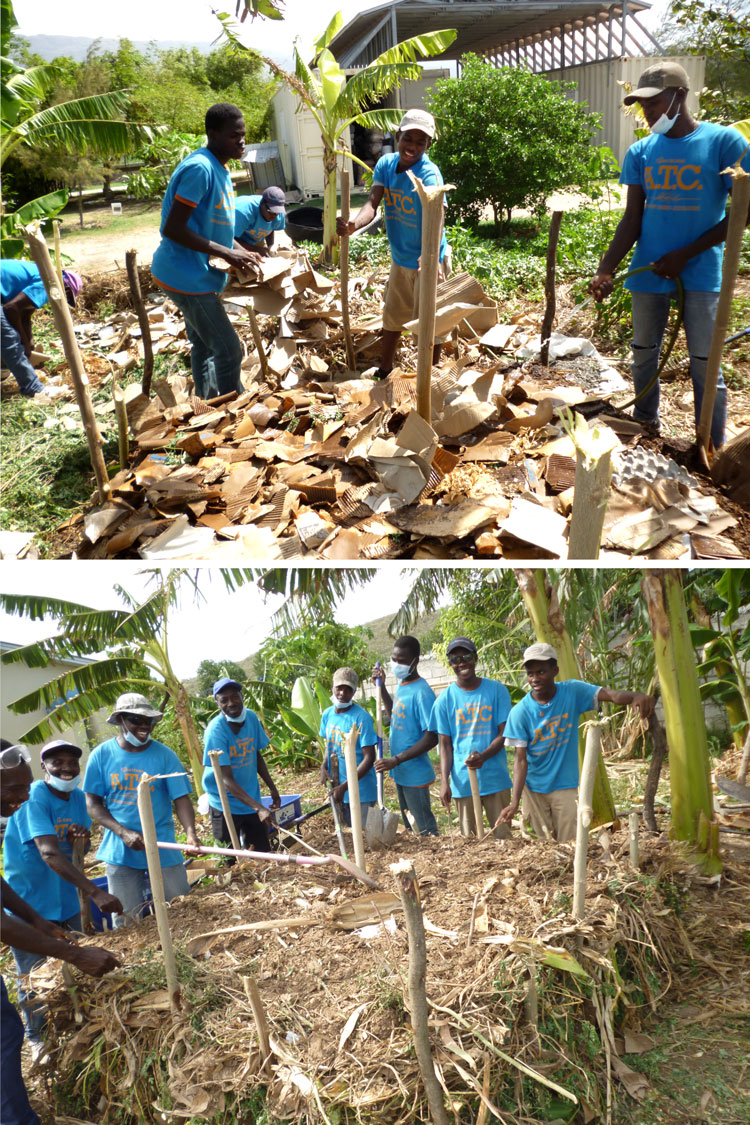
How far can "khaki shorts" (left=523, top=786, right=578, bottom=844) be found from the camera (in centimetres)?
331

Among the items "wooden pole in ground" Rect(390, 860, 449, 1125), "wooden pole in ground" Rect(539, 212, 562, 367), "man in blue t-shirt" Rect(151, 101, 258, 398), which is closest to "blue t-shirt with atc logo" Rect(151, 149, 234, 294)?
"man in blue t-shirt" Rect(151, 101, 258, 398)

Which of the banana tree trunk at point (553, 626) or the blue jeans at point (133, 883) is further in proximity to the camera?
the banana tree trunk at point (553, 626)

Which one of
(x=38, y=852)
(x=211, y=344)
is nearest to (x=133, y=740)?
(x=38, y=852)

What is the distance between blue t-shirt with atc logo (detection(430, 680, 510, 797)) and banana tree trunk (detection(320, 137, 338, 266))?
5.26m

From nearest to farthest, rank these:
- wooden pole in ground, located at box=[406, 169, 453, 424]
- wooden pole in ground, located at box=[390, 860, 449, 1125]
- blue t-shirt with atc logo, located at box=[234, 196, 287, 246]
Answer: wooden pole in ground, located at box=[390, 860, 449, 1125] → wooden pole in ground, located at box=[406, 169, 453, 424] → blue t-shirt with atc logo, located at box=[234, 196, 287, 246]

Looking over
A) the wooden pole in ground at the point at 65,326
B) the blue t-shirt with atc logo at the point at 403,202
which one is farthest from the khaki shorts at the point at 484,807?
the blue t-shirt with atc logo at the point at 403,202

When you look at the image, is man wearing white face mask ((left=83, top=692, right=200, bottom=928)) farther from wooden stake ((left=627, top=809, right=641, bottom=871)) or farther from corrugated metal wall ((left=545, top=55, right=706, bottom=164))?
corrugated metal wall ((left=545, top=55, right=706, bottom=164))

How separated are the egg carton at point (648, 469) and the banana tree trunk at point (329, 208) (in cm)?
506

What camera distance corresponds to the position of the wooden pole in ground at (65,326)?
267 centimetres

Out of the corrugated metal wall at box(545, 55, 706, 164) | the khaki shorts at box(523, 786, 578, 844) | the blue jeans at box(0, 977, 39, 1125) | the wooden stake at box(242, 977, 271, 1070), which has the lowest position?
the khaki shorts at box(523, 786, 578, 844)

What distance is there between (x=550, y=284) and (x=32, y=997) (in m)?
3.94

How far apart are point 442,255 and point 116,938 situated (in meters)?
3.56

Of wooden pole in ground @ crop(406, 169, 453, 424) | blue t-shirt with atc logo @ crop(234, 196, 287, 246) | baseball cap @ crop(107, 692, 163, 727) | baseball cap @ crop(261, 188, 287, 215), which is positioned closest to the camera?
wooden pole in ground @ crop(406, 169, 453, 424)

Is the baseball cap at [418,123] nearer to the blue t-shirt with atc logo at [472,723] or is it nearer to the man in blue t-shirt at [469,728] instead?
the man in blue t-shirt at [469,728]
